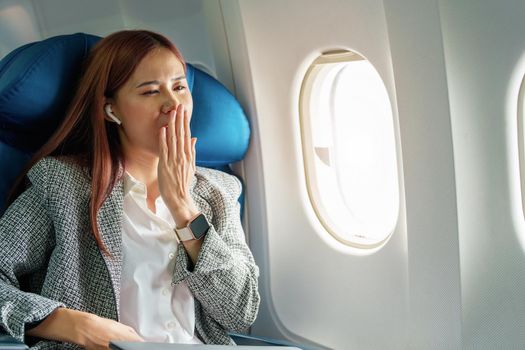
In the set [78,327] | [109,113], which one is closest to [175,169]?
[109,113]

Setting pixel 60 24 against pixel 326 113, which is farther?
pixel 60 24

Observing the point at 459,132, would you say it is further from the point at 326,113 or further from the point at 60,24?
the point at 60,24

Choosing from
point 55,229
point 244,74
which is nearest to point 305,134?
point 244,74

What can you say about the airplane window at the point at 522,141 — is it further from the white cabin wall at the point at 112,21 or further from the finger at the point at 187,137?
the white cabin wall at the point at 112,21

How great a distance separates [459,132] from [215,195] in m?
0.85

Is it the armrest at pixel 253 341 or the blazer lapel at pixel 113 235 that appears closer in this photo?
the blazer lapel at pixel 113 235

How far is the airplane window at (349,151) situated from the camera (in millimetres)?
3096

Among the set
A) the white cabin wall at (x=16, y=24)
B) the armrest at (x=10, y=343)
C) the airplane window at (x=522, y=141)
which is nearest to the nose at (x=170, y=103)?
the armrest at (x=10, y=343)

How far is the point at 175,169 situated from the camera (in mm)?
2586

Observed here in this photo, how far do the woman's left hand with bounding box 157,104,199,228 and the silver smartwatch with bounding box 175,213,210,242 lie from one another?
2cm

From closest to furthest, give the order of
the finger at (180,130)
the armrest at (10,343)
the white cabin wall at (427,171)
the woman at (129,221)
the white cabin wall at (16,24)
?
the armrest at (10,343), the white cabin wall at (427,171), the woman at (129,221), the finger at (180,130), the white cabin wall at (16,24)

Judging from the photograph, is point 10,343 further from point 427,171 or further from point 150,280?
point 427,171

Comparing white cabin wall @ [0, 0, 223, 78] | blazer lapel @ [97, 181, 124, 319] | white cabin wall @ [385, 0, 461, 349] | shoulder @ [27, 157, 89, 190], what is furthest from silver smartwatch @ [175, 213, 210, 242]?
white cabin wall @ [0, 0, 223, 78]

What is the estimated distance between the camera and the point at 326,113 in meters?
3.20
